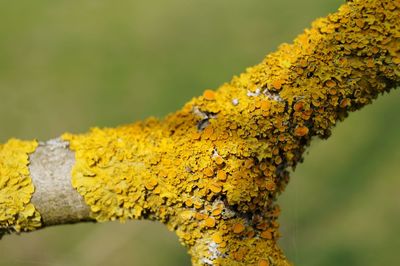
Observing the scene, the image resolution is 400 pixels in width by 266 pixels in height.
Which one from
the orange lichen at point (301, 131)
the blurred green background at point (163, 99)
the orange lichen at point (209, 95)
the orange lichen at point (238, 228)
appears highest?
the blurred green background at point (163, 99)

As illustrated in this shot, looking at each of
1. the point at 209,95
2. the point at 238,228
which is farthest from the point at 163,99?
the point at 238,228

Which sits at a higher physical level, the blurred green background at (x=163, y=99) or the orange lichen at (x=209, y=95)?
the blurred green background at (x=163, y=99)

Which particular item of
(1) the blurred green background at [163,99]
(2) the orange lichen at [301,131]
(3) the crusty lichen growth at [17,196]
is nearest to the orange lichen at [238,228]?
(2) the orange lichen at [301,131]

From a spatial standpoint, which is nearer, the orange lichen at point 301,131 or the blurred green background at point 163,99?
the orange lichen at point 301,131

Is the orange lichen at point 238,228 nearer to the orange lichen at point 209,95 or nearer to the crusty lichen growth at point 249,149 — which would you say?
the crusty lichen growth at point 249,149

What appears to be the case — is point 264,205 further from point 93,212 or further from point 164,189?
point 93,212

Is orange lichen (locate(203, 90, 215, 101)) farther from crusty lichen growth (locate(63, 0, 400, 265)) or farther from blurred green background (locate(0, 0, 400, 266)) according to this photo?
blurred green background (locate(0, 0, 400, 266))
